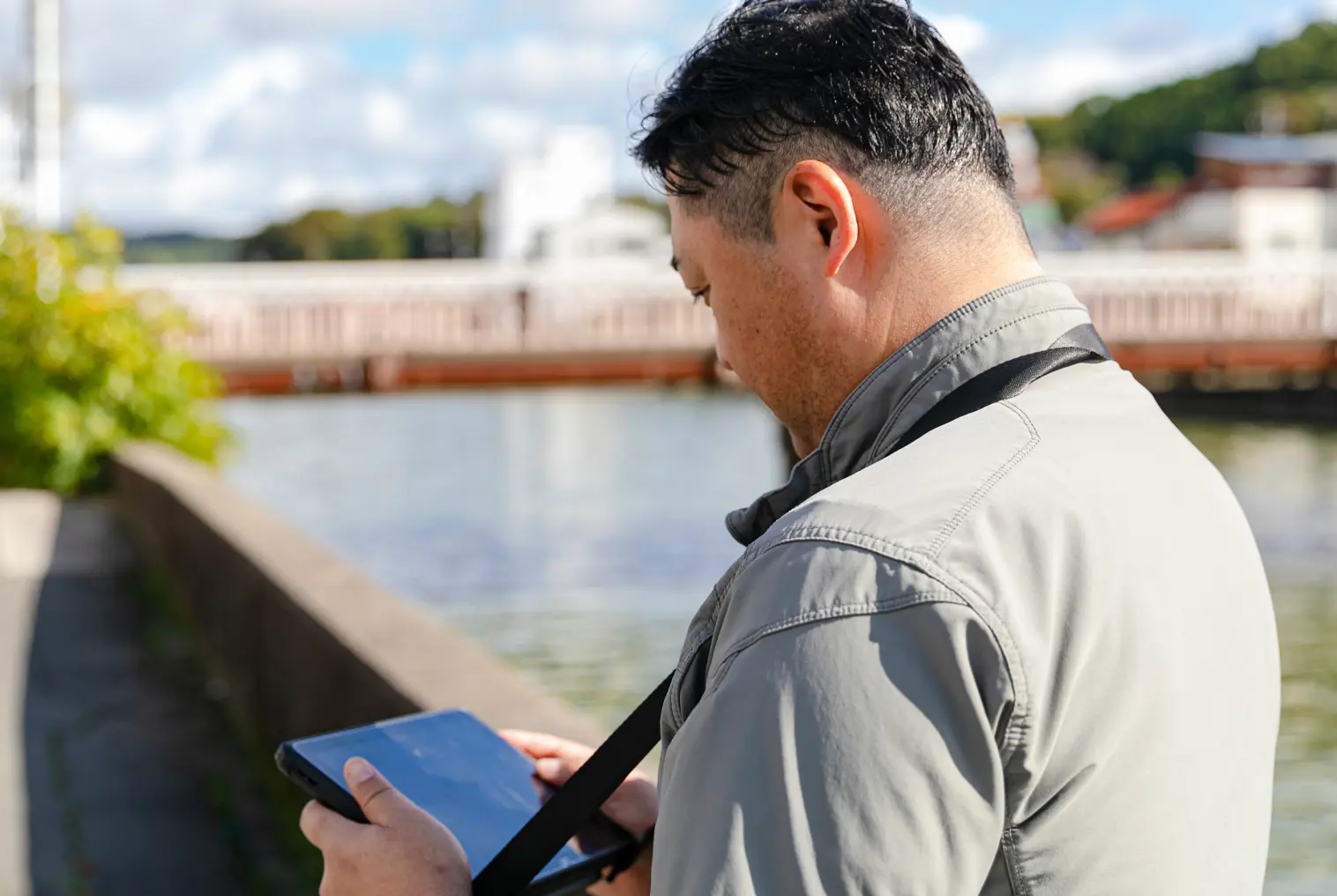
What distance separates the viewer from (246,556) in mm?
6133

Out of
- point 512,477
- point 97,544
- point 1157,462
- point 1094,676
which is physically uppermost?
point 1157,462

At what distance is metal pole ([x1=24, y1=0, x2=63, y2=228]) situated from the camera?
18.0 m

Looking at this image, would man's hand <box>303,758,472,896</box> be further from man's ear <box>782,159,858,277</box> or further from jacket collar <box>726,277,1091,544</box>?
man's ear <box>782,159,858,277</box>

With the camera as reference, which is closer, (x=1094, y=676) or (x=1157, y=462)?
(x=1094, y=676)

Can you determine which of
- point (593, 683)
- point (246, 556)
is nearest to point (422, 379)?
point (593, 683)

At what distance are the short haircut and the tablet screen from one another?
2.17 ft

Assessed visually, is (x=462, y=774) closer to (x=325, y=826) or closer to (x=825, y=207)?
(x=325, y=826)

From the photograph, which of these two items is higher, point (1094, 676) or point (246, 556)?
point (1094, 676)

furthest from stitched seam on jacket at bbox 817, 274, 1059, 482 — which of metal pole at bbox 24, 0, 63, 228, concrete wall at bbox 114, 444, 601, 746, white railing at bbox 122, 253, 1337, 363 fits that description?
metal pole at bbox 24, 0, 63, 228

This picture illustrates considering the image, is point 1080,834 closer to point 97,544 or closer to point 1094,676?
point 1094,676

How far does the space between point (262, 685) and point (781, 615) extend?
4886mm

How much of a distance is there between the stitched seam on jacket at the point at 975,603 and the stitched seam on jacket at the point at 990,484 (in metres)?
0.01

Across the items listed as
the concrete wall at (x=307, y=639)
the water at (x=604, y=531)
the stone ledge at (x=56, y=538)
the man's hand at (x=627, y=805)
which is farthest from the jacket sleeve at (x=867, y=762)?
the stone ledge at (x=56, y=538)

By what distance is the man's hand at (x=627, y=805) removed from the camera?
1.73 metres
